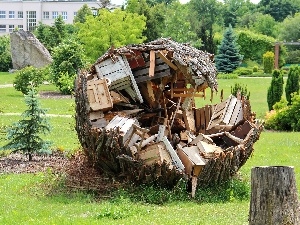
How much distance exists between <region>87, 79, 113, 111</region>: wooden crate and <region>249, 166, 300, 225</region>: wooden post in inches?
235

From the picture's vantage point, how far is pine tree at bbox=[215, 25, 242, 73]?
48.7m

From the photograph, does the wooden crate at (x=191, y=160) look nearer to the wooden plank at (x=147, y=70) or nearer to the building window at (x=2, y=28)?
the wooden plank at (x=147, y=70)

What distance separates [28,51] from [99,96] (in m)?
34.0

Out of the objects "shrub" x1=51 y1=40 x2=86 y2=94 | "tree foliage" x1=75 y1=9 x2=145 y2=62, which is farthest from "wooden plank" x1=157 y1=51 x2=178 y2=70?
"tree foliage" x1=75 y1=9 x2=145 y2=62

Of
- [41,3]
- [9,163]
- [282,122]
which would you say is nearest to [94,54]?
[282,122]

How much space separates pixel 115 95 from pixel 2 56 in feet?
136

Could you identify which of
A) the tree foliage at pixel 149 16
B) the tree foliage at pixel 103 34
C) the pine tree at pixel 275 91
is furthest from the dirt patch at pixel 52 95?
the tree foliage at pixel 149 16

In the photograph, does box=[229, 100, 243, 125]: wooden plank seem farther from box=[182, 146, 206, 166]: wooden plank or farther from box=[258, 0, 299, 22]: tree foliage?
box=[258, 0, 299, 22]: tree foliage

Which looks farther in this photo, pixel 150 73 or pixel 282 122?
pixel 282 122

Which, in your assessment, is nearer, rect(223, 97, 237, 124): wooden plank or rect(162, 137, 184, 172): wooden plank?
rect(162, 137, 184, 172): wooden plank

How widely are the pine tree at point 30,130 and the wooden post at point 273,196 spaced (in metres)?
8.75

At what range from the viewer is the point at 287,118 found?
73.3ft

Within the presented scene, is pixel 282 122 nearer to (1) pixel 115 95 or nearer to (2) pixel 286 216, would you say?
(1) pixel 115 95

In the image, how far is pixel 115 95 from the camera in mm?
11805
